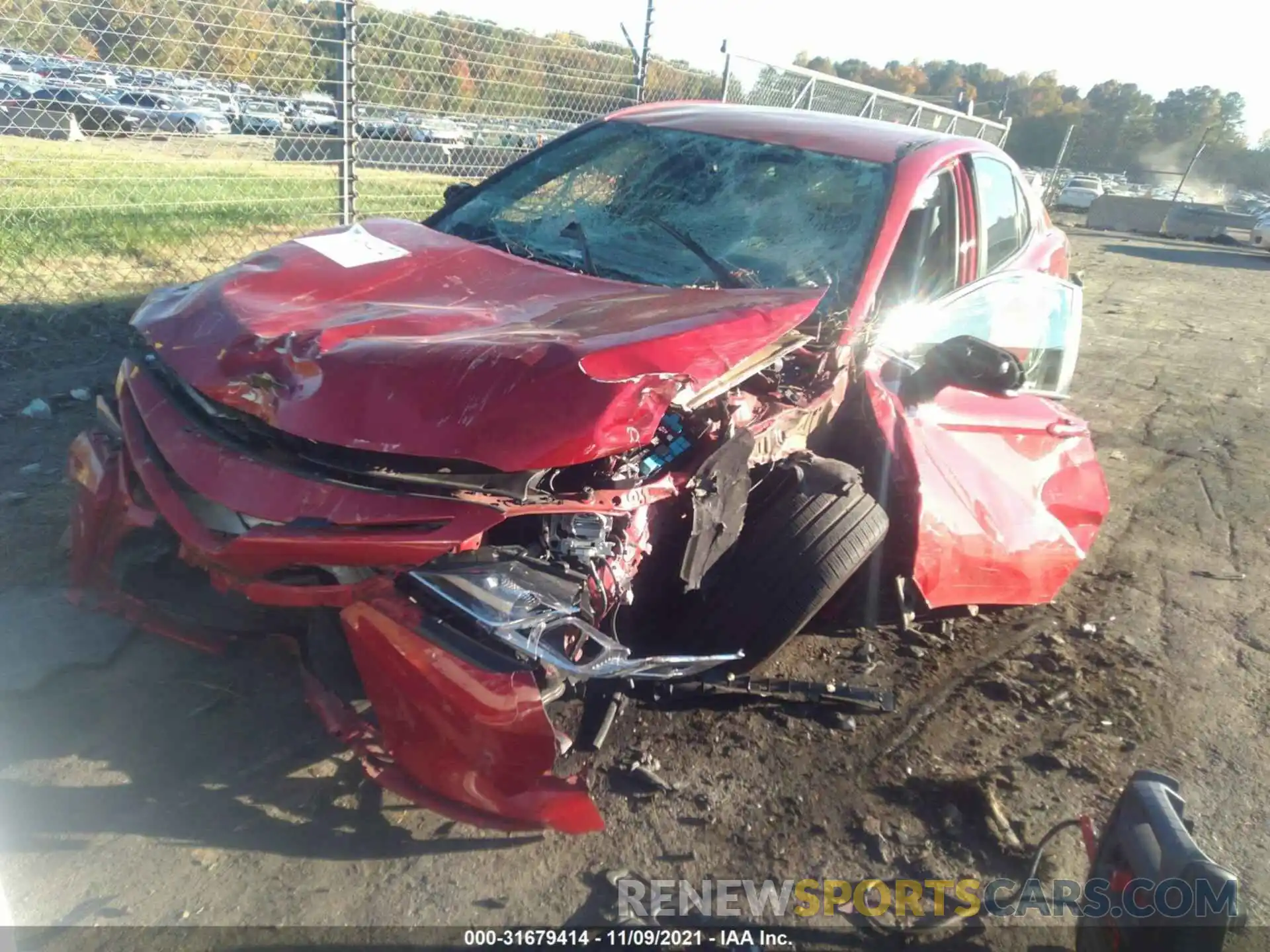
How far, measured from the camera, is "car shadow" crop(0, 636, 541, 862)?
2186 mm

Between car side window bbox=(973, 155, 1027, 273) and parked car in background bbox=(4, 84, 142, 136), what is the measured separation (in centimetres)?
529

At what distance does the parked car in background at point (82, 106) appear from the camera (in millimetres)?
5684

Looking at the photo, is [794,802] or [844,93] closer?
[794,802]

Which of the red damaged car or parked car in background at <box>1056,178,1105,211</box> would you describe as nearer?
the red damaged car

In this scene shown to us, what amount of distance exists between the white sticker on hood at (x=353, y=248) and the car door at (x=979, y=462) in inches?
68.9

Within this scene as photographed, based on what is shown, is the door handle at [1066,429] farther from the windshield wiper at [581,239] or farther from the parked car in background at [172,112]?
the parked car in background at [172,112]

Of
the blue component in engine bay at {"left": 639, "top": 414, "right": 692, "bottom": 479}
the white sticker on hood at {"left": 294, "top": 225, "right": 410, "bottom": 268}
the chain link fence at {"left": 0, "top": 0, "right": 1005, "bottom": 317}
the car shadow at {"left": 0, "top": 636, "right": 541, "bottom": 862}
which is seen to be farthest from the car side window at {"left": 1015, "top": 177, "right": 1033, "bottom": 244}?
the chain link fence at {"left": 0, "top": 0, "right": 1005, "bottom": 317}

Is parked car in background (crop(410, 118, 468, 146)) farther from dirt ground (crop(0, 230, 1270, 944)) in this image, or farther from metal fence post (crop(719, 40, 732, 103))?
dirt ground (crop(0, 230, 1270, 944))

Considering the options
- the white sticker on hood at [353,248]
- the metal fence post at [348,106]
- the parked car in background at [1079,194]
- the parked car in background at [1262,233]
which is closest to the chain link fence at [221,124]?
the metal fence post at [348,106]

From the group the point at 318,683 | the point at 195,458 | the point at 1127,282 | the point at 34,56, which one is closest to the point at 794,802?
the point at 318,683

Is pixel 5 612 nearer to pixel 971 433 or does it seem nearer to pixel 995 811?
pixel 995 811

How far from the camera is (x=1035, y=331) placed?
419 cm

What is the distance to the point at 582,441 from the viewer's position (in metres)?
2.20

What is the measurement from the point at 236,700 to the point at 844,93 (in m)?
10.4
